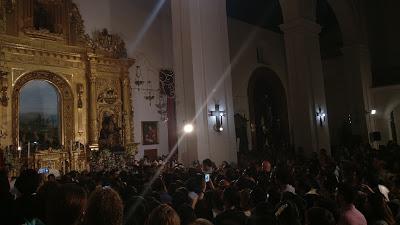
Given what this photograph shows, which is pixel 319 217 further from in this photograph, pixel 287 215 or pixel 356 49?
pixel 356 49

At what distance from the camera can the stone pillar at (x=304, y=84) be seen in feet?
45.4

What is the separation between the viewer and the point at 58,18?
15.0 meters

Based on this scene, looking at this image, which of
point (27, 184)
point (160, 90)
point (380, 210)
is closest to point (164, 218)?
point (27, 184)

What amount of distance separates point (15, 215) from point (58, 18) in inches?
539

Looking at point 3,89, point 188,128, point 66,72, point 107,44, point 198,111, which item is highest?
point 107,44

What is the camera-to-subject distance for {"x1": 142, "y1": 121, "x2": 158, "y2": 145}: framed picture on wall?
1722cm

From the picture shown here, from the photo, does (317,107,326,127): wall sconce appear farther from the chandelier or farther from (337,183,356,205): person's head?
(337,183,356,205): person's head

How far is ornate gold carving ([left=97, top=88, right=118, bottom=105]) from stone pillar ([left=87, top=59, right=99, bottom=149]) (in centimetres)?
35

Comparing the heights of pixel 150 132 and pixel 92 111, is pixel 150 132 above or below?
below

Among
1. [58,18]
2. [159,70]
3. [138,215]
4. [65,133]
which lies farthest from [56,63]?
[138,215]

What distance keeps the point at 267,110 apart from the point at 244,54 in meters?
3.90

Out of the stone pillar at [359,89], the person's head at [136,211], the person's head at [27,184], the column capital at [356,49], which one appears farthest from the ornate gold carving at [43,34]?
the stone pillar at [359,89]

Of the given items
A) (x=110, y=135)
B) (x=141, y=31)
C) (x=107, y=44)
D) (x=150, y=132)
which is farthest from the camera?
(x=141, y=31)

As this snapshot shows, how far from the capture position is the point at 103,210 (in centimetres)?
213
